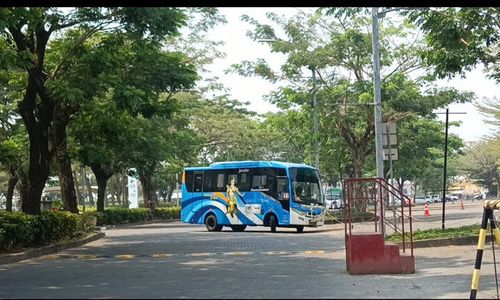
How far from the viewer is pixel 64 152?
2559cm

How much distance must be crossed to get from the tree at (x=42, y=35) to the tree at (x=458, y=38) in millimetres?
6809

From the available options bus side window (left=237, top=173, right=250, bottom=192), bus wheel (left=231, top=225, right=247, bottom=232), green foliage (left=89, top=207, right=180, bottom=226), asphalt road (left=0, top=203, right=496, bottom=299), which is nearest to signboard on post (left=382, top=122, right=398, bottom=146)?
asphalt road (left=0, top=203, right=496, bottom=299)

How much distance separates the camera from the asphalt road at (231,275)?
10.1 meters

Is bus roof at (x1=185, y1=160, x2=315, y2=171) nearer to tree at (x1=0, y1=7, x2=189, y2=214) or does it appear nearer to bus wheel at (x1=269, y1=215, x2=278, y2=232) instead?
bus wheel at (x1=269, y1=215, x2=278, y2=232)

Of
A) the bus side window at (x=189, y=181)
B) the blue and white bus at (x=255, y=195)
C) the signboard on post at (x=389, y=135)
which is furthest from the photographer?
the bus side window at (x=189, y=181)

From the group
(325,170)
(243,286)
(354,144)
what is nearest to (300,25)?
(354,144)

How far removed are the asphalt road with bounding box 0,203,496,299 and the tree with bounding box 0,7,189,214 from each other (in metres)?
3.38

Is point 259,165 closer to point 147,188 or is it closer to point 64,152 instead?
point 64,152

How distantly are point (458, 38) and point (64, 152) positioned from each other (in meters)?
15.2

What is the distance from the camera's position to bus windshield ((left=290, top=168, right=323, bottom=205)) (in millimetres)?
29219

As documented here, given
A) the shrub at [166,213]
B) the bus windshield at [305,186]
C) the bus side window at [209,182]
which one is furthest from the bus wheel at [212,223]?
the shrub at [166,213]

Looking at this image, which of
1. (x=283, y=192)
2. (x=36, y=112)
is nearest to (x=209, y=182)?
(x=283, y=192)

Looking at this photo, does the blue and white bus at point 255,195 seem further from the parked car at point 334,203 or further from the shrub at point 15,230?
the parked car at point 334,203

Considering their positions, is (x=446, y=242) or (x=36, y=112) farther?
(x=36, y=112)
